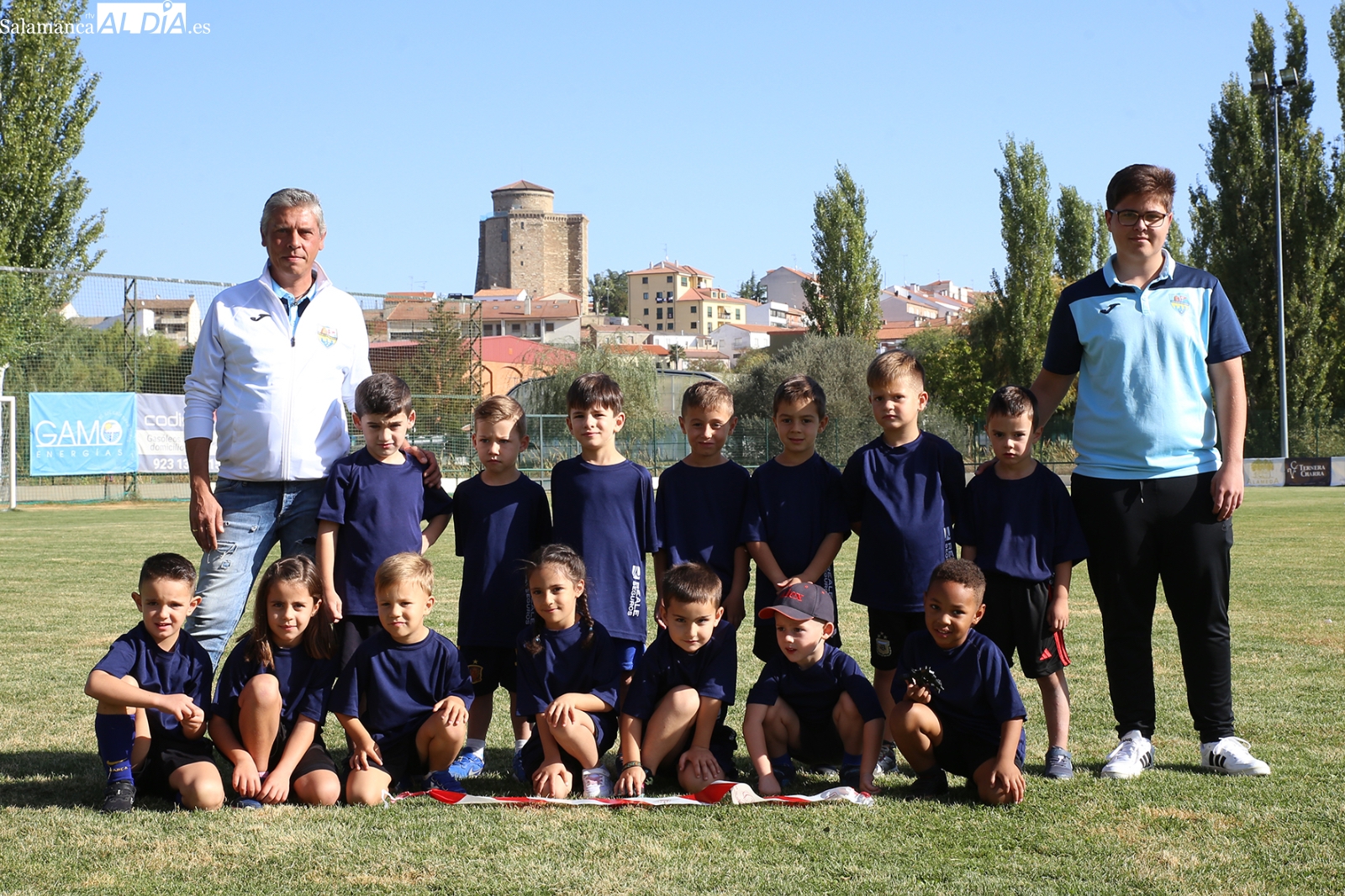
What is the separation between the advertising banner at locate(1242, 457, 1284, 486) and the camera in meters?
28.3

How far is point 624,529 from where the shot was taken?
4219mm

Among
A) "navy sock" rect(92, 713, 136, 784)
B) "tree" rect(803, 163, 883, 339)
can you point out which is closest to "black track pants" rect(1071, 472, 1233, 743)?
"navy sock" rect(92, 713, 136, 784)

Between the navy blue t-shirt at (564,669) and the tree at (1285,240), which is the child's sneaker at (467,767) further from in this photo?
the tree at (1285,240)

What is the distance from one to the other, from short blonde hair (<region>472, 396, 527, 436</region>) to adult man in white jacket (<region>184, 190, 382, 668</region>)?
1.79 ft

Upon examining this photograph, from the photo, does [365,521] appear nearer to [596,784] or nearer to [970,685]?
[596,784]

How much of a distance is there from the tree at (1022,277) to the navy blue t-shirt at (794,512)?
119 feet

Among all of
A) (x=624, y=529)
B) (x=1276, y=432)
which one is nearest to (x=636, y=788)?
(x=624, y=529)

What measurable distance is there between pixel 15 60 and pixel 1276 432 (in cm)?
3164

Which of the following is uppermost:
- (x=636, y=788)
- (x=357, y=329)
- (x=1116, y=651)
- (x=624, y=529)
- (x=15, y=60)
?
(x=15, y=60)

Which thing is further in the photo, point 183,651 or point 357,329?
point 357,329

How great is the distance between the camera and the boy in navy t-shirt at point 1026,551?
4043 millimetres

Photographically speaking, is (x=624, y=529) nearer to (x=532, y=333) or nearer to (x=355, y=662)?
(x=355, y=662)

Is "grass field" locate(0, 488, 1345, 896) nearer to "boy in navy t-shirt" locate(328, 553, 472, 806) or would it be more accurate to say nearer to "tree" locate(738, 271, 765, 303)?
"boy in navy t-shirt" locate(328, 553, 472, 806)

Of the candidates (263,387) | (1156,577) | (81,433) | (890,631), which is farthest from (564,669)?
(81,433)
